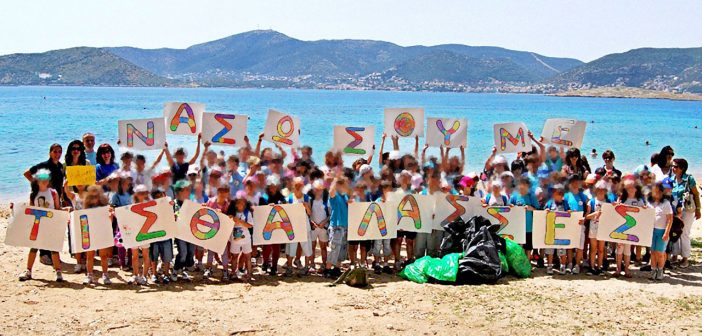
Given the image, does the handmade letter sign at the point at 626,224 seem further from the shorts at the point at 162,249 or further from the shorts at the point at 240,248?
the shorts at the point at 162,249

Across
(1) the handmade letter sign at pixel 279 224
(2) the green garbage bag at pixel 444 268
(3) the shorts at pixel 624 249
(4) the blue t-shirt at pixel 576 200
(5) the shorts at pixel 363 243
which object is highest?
(4) the blue t-shirt at pixel 576 200

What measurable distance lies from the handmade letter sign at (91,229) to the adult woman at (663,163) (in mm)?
8349

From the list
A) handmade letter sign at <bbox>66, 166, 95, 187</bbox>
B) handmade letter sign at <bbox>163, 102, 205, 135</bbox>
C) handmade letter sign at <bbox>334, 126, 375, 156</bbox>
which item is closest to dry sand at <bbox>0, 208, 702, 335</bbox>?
handmade letter sign at <bbox>66, 166, 95, 187</bbox>

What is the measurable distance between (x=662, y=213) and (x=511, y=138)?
403cm

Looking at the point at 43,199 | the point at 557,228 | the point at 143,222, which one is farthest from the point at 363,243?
the point at 43,199

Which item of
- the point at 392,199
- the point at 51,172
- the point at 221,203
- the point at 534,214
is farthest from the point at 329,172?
the point at 51,172

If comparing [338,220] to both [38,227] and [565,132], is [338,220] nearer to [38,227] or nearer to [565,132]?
[38,227]

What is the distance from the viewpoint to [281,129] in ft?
45.4

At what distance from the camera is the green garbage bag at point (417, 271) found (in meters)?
10.5

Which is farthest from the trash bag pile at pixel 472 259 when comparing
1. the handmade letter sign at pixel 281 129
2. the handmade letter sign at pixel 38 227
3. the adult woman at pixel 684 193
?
the handmade letter sign at pixel 38 227

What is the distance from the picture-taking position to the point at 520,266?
10828 millimetres

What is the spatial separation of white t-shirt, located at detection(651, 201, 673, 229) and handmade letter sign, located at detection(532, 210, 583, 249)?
109 cm

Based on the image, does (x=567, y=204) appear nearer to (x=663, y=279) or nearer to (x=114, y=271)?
(x=663, y=279)

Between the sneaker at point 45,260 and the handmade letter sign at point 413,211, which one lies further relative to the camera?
the sneaker at point 45,260
